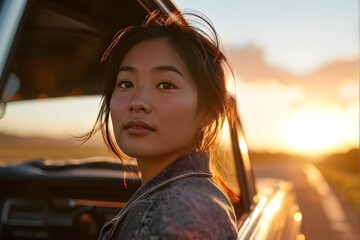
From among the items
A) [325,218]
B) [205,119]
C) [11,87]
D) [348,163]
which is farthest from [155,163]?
[348,163]

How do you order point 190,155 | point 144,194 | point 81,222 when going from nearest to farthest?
1. point 144,194
2. point 190,155
3. point 81,222

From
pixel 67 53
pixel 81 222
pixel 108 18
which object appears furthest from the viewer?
pixel 81 222

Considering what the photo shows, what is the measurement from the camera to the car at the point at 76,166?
79.4 inches

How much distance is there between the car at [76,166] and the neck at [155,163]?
0.48 metres

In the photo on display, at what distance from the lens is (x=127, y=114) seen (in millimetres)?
1415

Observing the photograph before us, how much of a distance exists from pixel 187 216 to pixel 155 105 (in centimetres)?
48

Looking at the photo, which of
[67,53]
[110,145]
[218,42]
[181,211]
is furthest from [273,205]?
[181,211]

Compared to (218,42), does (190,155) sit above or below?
below

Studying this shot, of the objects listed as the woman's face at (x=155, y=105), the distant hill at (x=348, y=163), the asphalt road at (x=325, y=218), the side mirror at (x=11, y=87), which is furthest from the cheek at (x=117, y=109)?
the distant hill at (x=348, y=163)

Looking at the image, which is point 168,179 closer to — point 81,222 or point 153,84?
point 153,84

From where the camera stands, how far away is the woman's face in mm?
1378

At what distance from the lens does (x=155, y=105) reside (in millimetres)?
1404

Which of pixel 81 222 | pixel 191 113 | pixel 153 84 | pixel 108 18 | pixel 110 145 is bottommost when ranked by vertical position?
pixel 81 222

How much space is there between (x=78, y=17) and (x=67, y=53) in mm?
669
